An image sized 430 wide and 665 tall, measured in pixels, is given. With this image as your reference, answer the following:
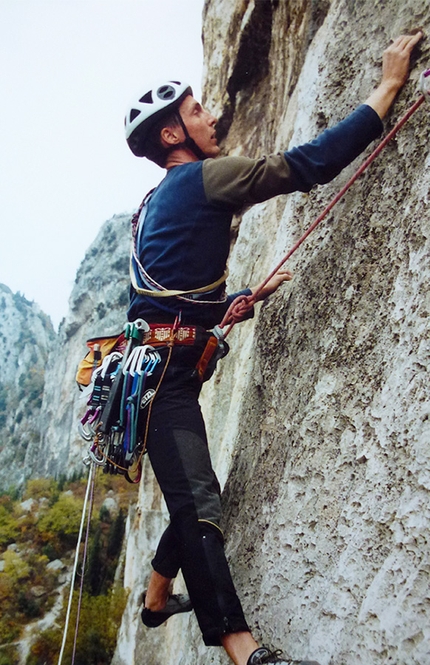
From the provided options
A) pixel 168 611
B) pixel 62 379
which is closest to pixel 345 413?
pixel 168 611

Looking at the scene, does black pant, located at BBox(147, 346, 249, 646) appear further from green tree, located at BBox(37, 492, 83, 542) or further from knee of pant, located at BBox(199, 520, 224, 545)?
green tree, located at BBox(37, 492, 83, 542)

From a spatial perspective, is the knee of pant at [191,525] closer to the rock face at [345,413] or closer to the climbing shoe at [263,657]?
the rock face at [345,413]

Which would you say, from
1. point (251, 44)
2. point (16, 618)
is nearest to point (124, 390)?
point (251, 44)

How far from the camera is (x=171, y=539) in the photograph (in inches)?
96.3

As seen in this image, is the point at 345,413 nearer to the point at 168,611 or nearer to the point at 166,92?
the point at 168,611

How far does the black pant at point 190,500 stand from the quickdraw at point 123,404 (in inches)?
2.5

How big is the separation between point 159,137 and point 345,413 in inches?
66.5

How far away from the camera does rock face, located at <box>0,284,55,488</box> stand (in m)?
73.3

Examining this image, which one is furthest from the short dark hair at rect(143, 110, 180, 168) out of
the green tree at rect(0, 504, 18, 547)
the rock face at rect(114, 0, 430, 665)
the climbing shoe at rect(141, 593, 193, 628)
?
the green tree at rect(0, 504, 18, 547)

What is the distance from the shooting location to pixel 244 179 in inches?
86.9

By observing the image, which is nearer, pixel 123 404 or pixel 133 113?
pixel 123 404

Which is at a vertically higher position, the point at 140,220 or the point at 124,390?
the point at 140,220

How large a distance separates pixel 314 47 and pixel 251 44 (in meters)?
3.70

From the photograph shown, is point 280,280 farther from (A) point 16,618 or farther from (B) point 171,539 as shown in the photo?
(A) point 16,618
